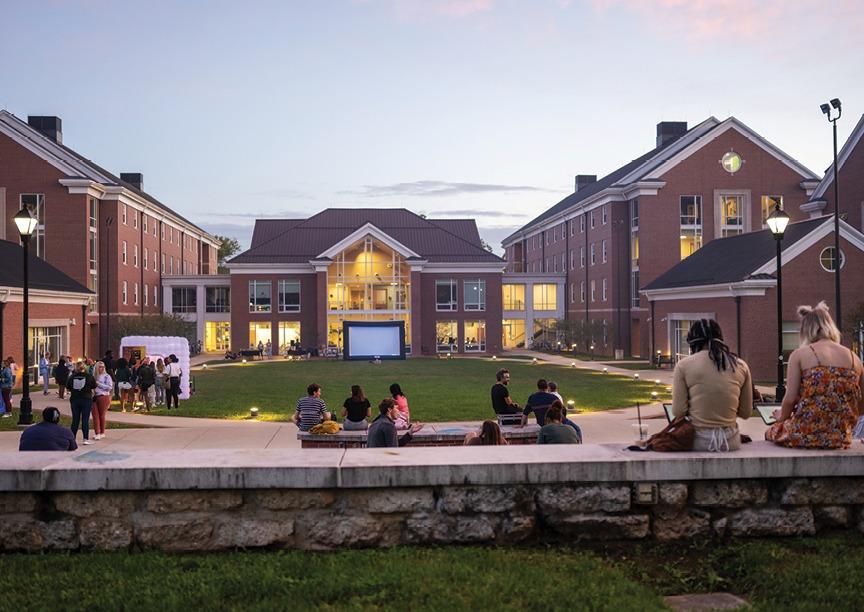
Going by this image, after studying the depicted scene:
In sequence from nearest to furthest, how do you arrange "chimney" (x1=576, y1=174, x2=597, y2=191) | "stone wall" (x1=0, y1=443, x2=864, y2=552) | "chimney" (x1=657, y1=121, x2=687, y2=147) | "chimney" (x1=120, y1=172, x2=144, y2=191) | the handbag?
"stone wall" (x1=0, y1=443, x2=864, y2=552) → the handbag → "chimney" (x1=657, y1=121, x2=687, y2=147) → "chimney" (x1=120, y1=172, x2=144, y2=191) → "chimney" (x1=576, y1=174, x2=597, y2=191)

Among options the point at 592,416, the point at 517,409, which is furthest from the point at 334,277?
the point at 517,409

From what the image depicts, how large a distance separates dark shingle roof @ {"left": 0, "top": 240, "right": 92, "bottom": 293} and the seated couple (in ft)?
111

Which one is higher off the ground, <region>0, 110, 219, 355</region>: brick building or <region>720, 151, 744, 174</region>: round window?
<region>720, 151, 744, 174</region>: round window

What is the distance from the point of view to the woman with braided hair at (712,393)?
659cm

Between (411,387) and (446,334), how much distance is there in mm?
34087

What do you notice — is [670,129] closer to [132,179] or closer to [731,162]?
[731,162]

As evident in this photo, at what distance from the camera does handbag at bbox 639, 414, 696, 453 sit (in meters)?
6.54

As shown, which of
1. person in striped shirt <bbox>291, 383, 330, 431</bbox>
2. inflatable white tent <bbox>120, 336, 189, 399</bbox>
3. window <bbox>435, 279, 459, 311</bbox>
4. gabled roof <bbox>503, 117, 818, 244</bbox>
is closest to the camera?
person in striped shirt <bbox>291, 383, 330, 431</bbox>

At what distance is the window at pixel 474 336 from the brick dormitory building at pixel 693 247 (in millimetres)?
7808

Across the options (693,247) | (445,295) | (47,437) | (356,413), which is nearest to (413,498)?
(47,437)

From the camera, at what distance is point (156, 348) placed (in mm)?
27953

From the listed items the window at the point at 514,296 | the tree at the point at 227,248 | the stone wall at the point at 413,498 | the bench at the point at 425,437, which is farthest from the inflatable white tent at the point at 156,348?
the tree at the point at 227,248

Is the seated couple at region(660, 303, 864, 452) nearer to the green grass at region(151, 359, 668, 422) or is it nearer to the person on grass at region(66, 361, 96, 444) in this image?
the person on grass at region(66, 361, 96, 444)

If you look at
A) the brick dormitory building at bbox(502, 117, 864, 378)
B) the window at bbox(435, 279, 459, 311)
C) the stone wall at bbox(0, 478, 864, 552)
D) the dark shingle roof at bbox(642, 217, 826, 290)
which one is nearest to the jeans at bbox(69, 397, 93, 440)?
the stone wall at bbox(0, 478, 864, 552)
